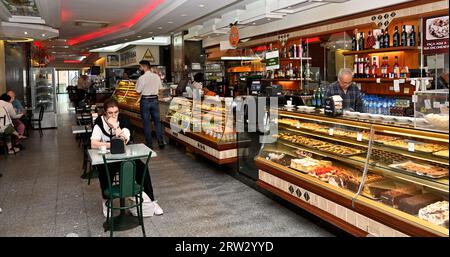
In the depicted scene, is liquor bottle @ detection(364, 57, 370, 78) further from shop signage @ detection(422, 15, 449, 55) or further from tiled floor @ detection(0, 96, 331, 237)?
tiled floor @ detection(0, 96, 331, 237)

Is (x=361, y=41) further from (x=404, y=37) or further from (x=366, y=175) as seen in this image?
(x=366, y=175)

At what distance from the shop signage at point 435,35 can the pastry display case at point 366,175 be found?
305 cm

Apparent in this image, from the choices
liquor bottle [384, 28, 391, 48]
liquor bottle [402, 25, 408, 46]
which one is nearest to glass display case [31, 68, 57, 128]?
liquor bottle [384, 28, 391, 48]

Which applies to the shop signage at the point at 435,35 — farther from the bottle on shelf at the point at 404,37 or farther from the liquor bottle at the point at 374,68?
the liquor bottle at the point at 374,68

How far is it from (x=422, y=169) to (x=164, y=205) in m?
3.06

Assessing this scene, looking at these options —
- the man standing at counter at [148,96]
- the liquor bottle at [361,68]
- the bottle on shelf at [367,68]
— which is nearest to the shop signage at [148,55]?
the man standing at counter at [148,96]

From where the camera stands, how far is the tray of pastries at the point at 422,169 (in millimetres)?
2979

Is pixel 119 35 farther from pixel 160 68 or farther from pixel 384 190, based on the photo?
pixel 384 190

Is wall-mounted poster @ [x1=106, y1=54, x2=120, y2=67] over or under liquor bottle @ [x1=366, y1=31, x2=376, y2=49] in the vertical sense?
over

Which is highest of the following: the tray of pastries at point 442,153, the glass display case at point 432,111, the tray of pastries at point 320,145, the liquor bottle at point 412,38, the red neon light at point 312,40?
the red neon light at point 312,40

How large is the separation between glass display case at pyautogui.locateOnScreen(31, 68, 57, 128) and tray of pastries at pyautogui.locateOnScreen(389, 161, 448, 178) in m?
12.1

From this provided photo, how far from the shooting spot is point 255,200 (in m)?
5.09

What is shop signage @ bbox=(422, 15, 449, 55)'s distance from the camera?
5934mm
